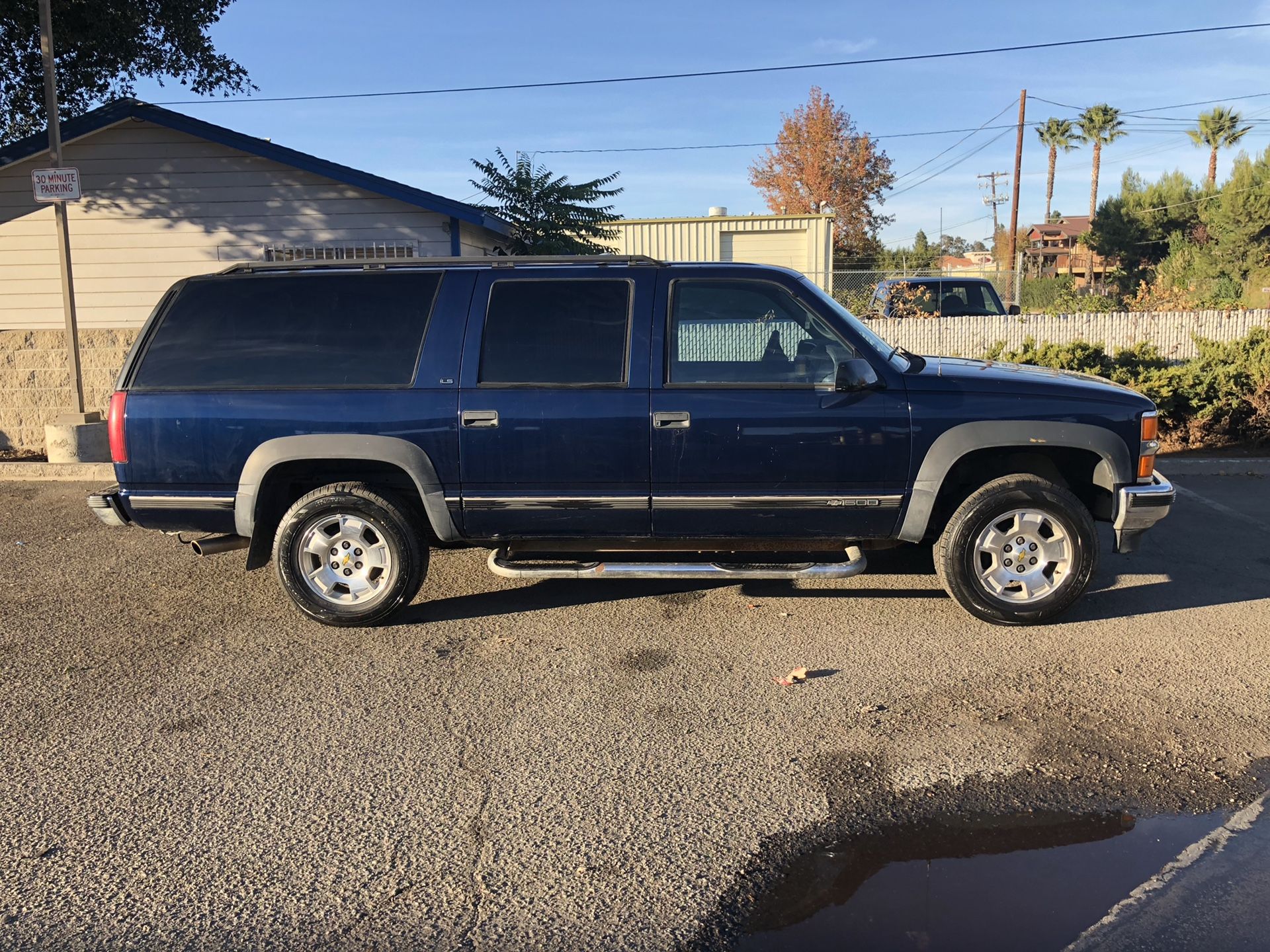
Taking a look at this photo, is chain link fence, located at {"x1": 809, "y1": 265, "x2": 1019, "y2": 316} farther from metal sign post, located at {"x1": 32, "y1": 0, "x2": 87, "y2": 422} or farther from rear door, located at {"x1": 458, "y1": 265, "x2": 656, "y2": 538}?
metal sign post, located at {"x1": 32, "y1": 0, "x2": 87, "y2": 422}

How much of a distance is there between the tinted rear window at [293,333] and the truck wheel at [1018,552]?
121 inches

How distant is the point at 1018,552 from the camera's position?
205 inches

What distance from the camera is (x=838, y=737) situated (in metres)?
3.99

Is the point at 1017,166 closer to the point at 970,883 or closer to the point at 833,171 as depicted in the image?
the point at 833,171

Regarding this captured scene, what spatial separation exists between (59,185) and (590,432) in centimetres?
764

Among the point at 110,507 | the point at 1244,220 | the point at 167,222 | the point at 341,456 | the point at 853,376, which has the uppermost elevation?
the point at 1244,220

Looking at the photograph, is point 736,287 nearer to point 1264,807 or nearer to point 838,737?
point 838,737

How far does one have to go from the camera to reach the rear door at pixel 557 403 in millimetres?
5129

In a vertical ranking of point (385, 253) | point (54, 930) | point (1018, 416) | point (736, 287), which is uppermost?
point (385, 253)

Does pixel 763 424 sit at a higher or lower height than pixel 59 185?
lower

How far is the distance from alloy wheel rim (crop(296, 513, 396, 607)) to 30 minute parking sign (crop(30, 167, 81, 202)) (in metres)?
6.63

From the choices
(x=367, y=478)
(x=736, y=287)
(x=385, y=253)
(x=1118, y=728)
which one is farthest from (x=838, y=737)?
(x=385, y=253)

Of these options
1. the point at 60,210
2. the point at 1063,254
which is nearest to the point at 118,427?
the point at 60,210

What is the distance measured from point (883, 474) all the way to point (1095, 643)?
1.37 metres
